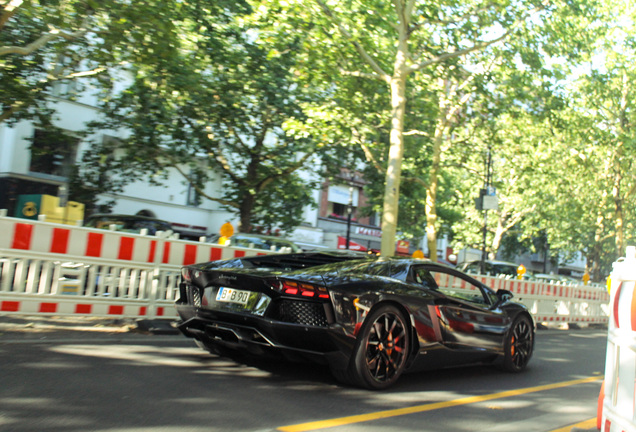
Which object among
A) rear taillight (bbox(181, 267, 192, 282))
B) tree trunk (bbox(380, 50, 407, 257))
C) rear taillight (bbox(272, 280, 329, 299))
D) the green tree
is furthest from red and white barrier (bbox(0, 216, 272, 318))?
the green tree

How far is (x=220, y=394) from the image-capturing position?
491cm

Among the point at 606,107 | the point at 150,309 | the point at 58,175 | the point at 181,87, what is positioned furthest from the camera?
the point at 606,107

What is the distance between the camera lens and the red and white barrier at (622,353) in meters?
3.22

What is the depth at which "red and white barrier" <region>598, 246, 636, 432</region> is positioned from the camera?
3.22m

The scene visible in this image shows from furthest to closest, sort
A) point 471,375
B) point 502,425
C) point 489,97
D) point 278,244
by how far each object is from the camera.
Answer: point 489,97
point 278,244
point 471,375
point 502,425

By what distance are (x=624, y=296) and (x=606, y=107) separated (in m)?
31.7

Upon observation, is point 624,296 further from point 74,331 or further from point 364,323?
point 74,331

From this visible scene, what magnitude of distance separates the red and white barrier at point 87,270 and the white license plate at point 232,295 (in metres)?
2.99

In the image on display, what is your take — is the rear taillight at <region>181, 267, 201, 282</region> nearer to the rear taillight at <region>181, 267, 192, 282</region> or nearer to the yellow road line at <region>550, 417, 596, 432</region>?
the rear taillight at <region>181, 267, 192, 282</region>

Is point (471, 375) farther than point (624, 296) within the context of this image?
Yes

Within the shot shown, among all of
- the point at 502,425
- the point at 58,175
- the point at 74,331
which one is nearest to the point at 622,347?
the point at 502,425

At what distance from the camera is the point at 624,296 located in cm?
332

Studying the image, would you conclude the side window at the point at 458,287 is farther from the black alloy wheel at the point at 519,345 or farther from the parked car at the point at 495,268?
the parked car at the point at 495,268

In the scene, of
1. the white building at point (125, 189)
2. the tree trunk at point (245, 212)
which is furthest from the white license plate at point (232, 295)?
the tree trunk at point (245, 212)
